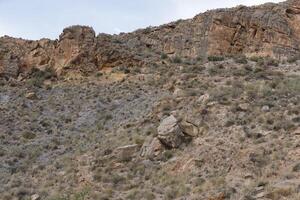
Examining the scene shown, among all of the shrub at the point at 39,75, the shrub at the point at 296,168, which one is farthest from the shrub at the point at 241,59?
the shrub at the point at 296,168

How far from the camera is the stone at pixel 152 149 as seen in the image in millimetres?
22734

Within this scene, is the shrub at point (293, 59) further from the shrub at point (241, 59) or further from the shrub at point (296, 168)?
the shrub at point (296, 168)

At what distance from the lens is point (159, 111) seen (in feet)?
87.9

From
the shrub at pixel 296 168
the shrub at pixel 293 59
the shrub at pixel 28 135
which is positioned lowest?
the shrub at pixel 296 168

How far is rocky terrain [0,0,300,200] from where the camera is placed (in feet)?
66.1

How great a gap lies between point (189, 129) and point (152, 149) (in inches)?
69.9

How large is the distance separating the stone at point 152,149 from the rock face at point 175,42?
13.6 m

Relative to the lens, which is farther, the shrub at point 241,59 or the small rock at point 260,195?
the shrub at point 241,59

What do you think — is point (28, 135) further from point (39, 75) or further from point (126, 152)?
point (39, 75)

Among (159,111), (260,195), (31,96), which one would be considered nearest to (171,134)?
(159,111)

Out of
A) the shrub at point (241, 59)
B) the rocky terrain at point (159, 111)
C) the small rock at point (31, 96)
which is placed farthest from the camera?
the shrub at point (241, 59)

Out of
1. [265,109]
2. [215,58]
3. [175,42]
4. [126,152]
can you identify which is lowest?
[126,152]

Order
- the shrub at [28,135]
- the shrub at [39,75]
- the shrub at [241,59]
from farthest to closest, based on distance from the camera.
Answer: the shrub at [39,75], the shrub at [241,59], the shrub at [28,135]

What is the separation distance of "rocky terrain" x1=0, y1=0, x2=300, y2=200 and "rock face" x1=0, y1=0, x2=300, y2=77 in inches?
3.1
